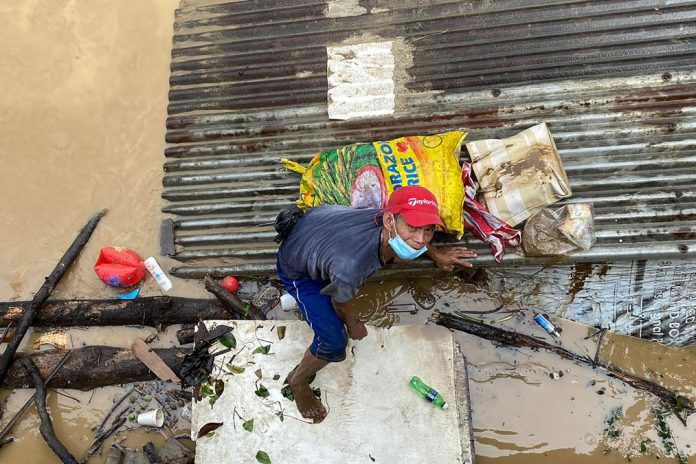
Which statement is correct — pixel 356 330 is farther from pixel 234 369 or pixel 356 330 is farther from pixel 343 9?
pixel 343 9

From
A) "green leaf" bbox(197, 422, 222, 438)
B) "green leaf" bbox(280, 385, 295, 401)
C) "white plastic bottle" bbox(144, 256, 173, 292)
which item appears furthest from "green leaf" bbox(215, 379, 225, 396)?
"white plastic bottle" bbox(144, 256, 173, 292)

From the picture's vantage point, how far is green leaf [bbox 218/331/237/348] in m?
3.80

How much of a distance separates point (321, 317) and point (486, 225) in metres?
1.48

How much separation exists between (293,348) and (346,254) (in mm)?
1323

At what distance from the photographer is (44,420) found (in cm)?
400

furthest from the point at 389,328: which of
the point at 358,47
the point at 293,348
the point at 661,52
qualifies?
the point at 661,52

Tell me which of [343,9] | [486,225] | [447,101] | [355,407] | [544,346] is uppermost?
[343,9]

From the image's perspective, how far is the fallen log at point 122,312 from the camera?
163 inches

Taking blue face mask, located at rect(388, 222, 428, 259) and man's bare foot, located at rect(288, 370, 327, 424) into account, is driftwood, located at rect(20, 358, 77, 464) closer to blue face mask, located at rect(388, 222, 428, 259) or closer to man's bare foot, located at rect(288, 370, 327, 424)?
man's bare foot, located at rect(288, 370, 327, 424)

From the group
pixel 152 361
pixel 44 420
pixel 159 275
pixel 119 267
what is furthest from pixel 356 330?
pixel 44 420

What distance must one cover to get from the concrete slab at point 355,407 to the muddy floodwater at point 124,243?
0.42 meters

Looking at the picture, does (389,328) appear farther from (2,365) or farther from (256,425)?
(2,365)

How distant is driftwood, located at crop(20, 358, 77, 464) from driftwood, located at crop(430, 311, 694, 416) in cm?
309

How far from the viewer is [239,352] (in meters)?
3.78
